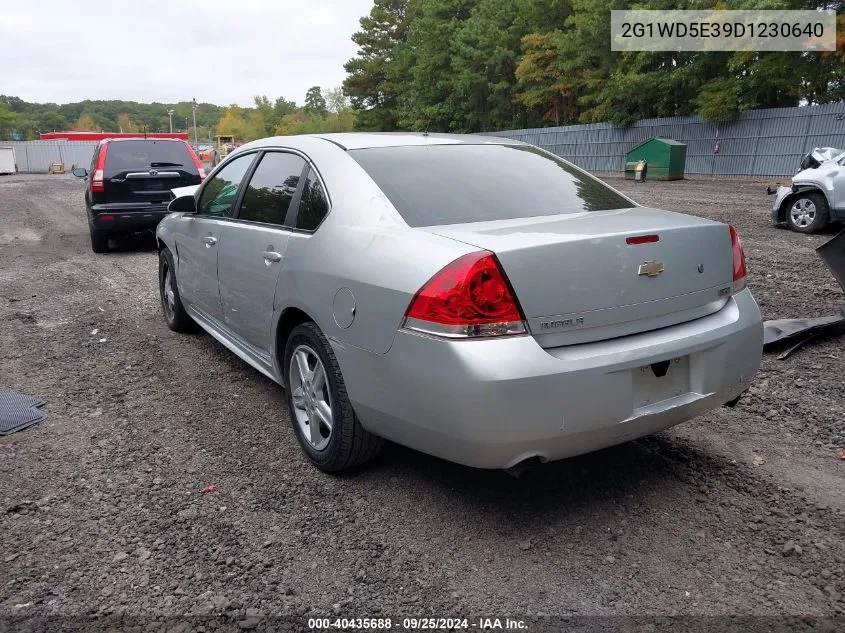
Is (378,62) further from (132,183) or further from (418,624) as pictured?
(418,624)

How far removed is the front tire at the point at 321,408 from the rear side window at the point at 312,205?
21.0 inches

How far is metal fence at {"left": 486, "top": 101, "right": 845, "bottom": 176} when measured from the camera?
944 inches

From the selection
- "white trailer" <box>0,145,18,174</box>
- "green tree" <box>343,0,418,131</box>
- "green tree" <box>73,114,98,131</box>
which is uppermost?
"green tree" <box>343,0,418,131</box>

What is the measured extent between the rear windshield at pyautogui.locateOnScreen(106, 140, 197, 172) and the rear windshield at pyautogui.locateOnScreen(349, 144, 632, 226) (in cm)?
825

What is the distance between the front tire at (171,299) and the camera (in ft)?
18.9

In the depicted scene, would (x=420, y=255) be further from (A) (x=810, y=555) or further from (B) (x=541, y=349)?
(A) (x=810, y=555)

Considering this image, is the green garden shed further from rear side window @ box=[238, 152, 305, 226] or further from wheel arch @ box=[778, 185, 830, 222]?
rear side window @ box=[238, 152, 305, 226]

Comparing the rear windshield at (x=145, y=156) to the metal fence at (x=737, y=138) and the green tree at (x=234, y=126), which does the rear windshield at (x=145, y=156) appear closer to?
the metal fence at (x=737, y=138)

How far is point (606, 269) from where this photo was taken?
107 inches

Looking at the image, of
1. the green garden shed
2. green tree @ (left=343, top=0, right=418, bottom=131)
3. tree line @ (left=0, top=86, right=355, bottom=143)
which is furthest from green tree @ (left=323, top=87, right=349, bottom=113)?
the green garden shed

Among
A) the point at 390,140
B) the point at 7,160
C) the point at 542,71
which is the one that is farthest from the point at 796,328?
the point at 7,160

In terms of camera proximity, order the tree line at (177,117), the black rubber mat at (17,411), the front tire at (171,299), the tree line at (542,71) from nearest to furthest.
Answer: the black rubber mat at (17,411)
the front tire at (171,299)
the tree line at (542,71)
the tree line at (177,117)

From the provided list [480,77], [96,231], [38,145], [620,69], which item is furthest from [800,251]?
[38,145]

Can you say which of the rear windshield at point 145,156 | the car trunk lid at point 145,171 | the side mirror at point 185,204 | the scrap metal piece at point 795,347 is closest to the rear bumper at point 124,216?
the car trunk lid at point 145,171
